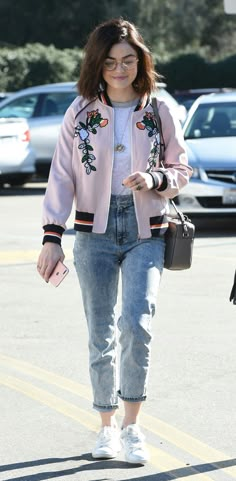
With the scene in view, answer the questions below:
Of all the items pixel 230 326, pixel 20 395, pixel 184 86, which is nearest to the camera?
pixel 20 395

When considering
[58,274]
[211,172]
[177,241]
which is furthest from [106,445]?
[211,172]

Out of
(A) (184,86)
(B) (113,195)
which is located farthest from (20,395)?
(A) (184,86)

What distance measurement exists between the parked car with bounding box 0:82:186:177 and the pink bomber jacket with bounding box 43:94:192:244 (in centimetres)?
1623

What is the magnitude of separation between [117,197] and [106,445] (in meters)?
1.07

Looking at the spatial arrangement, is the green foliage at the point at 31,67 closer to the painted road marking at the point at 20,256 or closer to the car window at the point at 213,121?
the car window at the point at 213,121

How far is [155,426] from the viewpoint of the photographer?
595 centimetres

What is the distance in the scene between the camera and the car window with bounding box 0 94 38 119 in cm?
2189

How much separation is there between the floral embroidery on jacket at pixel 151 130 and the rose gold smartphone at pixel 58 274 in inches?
21.4

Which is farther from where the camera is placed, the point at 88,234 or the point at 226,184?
the point at 226,184

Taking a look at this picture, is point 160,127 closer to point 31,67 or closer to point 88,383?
point 88,383

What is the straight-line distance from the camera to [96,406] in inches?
212

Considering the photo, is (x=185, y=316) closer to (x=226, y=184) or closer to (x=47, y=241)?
(x=47, y=241)

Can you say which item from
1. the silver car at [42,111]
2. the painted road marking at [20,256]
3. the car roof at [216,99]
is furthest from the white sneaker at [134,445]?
the silver car at [42,111]

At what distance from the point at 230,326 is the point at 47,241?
137 inches
